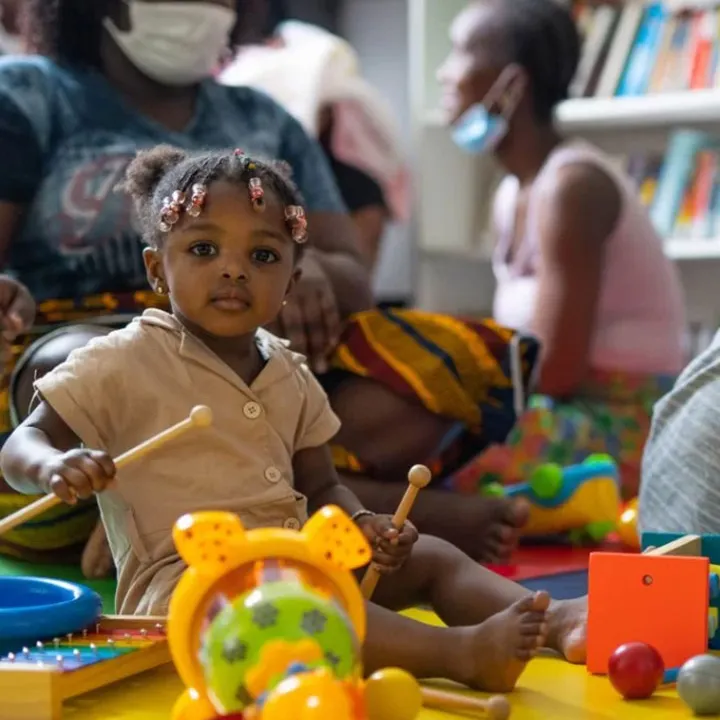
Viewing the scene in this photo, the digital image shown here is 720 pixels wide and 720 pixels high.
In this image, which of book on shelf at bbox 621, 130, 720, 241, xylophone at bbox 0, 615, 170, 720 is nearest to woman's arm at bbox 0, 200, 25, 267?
xylophone at bbox 0, 615, 170, 720

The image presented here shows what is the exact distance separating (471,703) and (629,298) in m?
1.41

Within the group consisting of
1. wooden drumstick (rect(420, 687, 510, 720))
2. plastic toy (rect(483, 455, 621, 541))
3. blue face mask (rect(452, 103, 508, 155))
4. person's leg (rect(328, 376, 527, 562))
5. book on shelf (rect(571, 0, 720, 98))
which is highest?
book on shelf (rect(571, 0, 720, 98))

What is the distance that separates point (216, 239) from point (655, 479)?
1.90 ft

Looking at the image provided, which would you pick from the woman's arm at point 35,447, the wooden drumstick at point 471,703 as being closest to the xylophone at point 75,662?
the woman's arm at point 35,447

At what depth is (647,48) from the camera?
2977 millimetres

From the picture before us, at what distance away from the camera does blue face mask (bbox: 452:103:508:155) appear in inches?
101

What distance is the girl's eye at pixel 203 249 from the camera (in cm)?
118

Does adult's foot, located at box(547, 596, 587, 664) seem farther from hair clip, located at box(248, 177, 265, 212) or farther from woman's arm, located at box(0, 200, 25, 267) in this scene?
woman's arm, located at box(0, 200, 25, 267)

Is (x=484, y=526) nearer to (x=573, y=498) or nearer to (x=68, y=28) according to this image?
(x=573, y=498)

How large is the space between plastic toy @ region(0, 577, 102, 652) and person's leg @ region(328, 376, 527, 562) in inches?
23.7

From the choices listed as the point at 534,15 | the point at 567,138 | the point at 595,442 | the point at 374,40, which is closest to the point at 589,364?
the point at 595,442

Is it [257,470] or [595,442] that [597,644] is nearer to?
[257,470]

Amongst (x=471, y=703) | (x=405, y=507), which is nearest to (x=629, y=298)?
(x=405, y=507)

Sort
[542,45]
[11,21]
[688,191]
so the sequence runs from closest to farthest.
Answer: [11,21] < [542,45] < [688,191]
